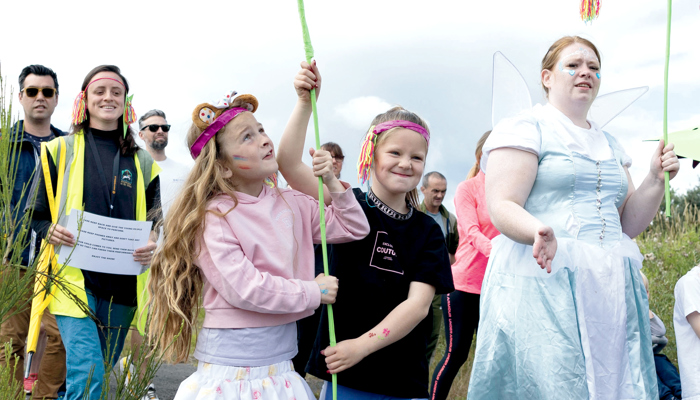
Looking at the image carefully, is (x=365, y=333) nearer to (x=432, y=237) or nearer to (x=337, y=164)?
(x=432, y=237)

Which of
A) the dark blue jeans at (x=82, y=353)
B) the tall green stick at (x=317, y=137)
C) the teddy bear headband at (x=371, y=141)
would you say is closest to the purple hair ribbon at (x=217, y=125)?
the tall green stick at (x=317, y=137)

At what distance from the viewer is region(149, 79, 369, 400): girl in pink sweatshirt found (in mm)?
2400

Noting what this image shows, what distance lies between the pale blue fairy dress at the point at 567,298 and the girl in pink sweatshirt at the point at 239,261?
669mm

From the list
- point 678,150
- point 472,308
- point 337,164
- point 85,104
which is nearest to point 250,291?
point 85,104

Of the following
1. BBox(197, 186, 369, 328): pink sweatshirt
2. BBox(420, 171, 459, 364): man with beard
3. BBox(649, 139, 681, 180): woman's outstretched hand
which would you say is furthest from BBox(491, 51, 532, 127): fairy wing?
BBox(420, 171, 459, 364): man with beard

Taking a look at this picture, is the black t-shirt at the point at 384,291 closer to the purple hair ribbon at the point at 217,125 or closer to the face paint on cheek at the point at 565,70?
the purple hair ribbon at the point at 217,125

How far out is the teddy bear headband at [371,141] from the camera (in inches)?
114

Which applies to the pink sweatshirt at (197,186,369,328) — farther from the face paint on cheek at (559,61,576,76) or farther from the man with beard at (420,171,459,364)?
the man with beard at (420,171,459,364)

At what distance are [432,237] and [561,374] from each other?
800 millimetres

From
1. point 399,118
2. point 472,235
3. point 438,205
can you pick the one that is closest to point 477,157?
point 472,235

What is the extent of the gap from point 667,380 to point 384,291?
2.98 meters

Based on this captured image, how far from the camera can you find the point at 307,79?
2.60m

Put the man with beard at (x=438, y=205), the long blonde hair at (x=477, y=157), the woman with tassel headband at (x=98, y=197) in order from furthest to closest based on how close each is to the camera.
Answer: the man with beard at (x=438, y=205) < the long blonde hair at (x=477, y=157) < the woman with tassel headband at (x=98, y=197)

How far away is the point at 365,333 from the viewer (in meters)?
2.62
